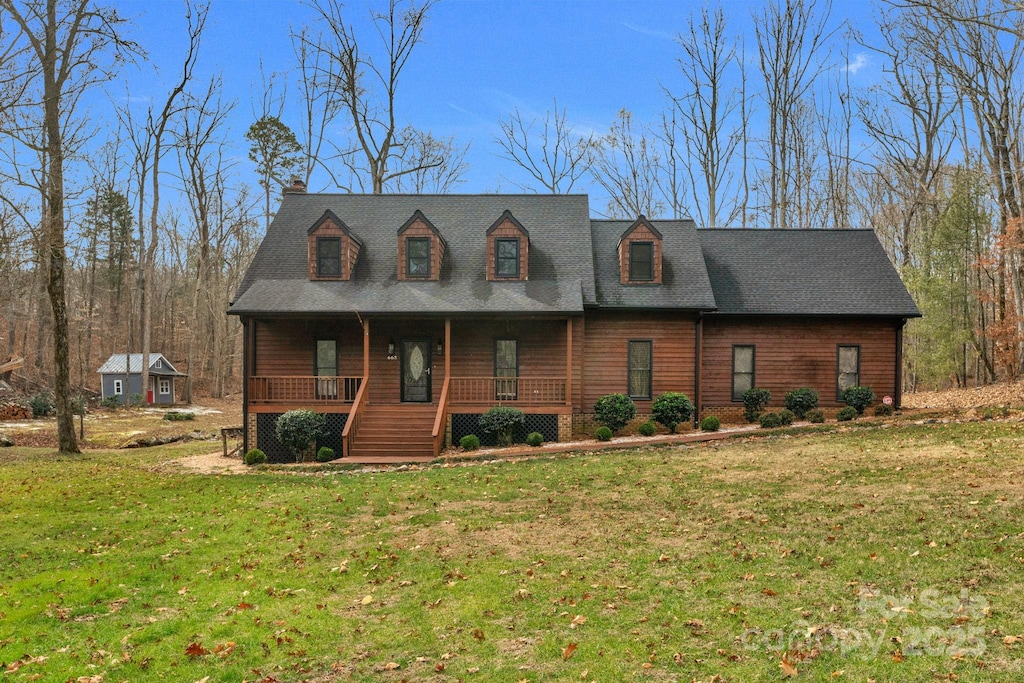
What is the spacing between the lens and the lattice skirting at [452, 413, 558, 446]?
18375 millimetres

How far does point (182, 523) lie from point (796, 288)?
1808 centimetres

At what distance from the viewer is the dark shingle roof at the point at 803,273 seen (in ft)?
66.1

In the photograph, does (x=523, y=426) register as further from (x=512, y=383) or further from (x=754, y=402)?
(x=754, y=402)

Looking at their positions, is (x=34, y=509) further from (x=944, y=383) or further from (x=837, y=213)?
(x=837, y=213)

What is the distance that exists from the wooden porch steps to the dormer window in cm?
719

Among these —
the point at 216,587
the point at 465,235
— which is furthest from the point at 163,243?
the point at 216,587

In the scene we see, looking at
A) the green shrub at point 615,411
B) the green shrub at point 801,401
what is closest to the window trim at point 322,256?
the green shrub at point 615,411

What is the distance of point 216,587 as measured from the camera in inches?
291

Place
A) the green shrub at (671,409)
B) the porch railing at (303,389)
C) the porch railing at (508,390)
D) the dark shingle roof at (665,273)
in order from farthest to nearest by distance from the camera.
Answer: the dark shingle roof at (665,273) < the porch railing at (508,390) < the porch railing at (303,389) < the green shrub at (671,409)

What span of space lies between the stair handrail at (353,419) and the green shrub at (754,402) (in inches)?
439

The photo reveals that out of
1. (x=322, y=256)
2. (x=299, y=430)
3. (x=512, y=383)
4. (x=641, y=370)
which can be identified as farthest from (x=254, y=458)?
(x=641, y=370)

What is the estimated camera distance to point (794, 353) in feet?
66.6

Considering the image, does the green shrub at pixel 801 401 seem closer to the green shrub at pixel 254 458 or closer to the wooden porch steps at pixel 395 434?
the wooden porch steps at pixel 395 434

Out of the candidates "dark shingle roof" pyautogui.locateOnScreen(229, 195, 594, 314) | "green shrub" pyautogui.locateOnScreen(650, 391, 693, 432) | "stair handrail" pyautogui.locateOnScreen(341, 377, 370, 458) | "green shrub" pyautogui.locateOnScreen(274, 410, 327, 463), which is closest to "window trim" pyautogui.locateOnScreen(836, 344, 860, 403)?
"green shrub" pyautogui.locateOnScreen(650, 391, 693, 432)
